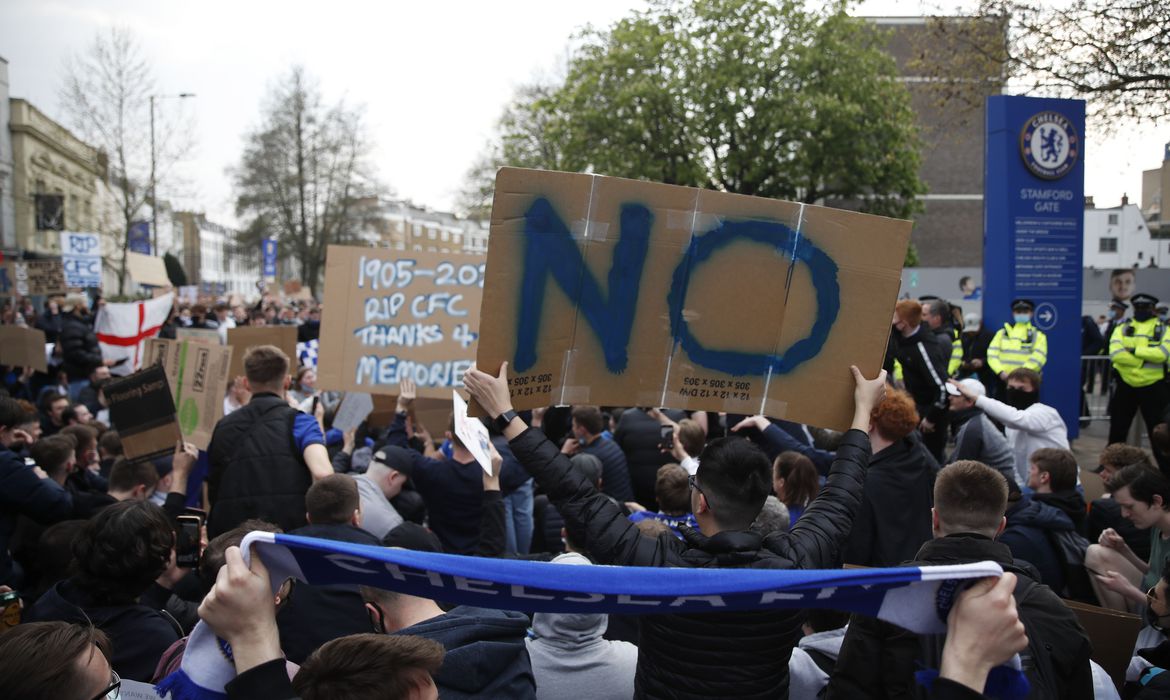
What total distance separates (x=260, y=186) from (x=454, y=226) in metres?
96.4

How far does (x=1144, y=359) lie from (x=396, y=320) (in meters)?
8.75

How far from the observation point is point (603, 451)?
6352mm

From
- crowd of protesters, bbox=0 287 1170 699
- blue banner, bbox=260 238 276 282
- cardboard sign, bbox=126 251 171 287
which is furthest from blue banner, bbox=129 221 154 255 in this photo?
crowd of protesters, bbox=0 287 1170 699

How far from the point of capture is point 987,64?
1158cm

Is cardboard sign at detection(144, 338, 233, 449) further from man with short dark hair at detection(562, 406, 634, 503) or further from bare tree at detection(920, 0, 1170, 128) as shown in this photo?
bare tree at detection(920, 0, 1170, 128)

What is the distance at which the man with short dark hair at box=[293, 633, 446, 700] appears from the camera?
179cm

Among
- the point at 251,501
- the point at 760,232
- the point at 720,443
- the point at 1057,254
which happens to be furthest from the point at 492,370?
the point at 1057,254

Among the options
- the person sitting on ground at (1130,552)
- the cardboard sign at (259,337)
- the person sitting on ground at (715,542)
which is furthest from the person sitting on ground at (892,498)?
the cardboard sign at (259,337)

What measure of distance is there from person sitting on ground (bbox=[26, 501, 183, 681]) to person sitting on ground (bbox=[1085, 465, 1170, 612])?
13.4 ft

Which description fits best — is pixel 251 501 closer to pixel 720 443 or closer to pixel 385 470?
pixel 385 470

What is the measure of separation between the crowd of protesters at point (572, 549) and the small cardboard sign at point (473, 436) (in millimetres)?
255

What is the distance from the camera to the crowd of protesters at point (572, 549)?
6.59 feet

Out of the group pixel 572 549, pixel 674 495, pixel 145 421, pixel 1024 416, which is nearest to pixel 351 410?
pixel 145 421

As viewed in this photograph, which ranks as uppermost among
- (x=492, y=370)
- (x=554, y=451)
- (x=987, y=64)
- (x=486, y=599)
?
(x=987, y=64)
